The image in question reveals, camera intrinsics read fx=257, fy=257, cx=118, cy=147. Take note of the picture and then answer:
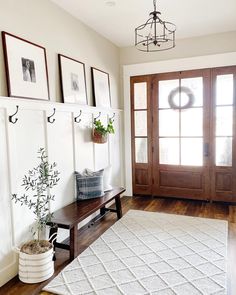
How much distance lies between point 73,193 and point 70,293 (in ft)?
4.32

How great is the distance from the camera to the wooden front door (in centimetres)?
414

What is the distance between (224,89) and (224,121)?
507 mm

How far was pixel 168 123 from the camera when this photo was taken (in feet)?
14.6

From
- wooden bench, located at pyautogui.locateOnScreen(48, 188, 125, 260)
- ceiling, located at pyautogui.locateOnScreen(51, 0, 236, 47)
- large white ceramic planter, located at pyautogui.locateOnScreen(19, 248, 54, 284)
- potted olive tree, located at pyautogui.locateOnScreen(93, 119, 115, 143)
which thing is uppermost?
ceiling, located at pyautogui.locateOnScreen(51, 0, 236, 47)

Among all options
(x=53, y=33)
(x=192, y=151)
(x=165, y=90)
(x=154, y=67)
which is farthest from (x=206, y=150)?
(x=53, y=33)

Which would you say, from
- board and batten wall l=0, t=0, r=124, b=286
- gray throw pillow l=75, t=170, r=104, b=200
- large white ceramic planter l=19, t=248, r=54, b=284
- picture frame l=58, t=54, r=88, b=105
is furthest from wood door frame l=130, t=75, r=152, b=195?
large white ceramic planter l=19, t=248, r=54, b=284

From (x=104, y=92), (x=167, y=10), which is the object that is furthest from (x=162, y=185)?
(x=167, y=10)

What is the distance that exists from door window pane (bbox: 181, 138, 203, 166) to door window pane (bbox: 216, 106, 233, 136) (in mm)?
356

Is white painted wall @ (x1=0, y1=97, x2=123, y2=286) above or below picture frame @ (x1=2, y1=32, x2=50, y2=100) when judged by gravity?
below

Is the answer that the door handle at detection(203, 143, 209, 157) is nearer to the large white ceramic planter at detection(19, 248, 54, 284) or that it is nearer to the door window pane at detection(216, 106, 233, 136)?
the door window pane at detection(216, 106, 233, 136)

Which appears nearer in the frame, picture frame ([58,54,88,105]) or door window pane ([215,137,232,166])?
picture frame ([58,54,88,105])

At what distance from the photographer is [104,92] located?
399cm

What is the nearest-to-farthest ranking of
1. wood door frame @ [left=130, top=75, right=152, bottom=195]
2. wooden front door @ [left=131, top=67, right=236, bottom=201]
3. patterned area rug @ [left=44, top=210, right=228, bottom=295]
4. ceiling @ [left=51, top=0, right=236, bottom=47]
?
patterned area rug @ [left=44, top=210, right=228, bottom=295]
ceiling @ [left=51, top=0, right=236, bottom=47]
wooden front door @ [left=131, top=67, right=236, bottom=201]
wood door frame @ [left=130, top=75, right=152, bottom=195]

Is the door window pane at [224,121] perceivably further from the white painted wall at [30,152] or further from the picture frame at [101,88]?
the white painted wall at [30,152]
